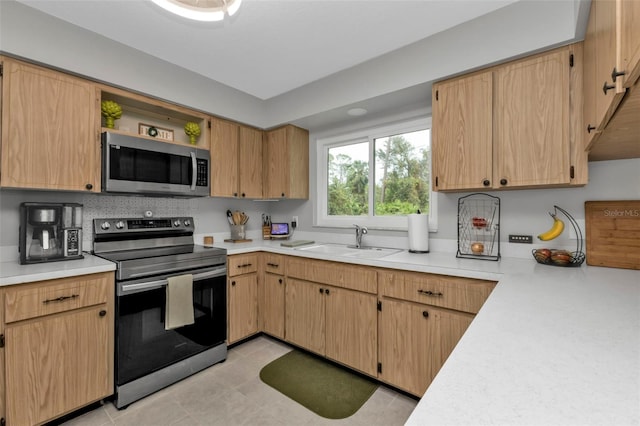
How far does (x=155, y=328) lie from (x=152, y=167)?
1.22 meters

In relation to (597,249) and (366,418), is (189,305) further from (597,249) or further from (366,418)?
(597,249)

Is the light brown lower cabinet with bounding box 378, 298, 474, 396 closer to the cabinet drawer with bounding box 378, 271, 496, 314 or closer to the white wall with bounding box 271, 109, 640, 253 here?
the cabinet drawer with bounding box 378, 271, 496, 314

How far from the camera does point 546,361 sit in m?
0.67

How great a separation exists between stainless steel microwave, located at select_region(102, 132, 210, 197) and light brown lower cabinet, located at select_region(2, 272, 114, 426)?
2.37 feet

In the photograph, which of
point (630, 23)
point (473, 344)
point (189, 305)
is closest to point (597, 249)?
point (630, 23)

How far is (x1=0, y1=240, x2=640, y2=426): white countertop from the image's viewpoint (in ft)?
1.61

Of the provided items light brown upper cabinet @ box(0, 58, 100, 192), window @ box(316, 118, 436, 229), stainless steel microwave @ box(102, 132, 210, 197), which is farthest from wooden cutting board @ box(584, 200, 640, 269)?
light brown upper cabinet @ box(0, 58, 100, 192)

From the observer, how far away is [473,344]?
75 centimetres

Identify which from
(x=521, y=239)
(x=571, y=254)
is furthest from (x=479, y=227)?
(x=571, y=254)

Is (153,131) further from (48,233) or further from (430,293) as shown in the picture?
(430,293)

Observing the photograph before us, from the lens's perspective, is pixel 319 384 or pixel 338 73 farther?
pixel 338 73

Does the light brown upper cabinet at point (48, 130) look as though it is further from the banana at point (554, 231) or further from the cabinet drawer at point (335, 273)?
the banana at point (554, 231)

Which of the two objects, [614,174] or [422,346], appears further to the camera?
[422,346]

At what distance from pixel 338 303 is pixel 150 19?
7.69 feet
